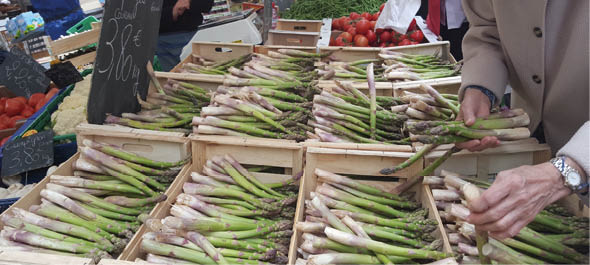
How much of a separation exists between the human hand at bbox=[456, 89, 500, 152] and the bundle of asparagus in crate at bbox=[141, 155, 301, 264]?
1.21 metres

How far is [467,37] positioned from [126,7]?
8.84 ft

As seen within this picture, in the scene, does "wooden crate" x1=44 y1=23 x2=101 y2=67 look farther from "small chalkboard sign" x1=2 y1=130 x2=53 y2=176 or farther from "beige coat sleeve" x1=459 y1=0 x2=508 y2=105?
"beige coat sleeve" x1=459 y1=0 x2=508 y2=105

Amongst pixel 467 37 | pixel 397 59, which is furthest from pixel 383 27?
pixel 467 37

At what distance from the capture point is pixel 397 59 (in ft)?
16.1

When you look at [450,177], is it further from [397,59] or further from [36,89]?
[36,89]

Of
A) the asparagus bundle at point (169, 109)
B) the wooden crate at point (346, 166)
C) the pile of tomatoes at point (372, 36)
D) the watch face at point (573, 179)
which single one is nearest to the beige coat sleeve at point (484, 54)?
the wooden crate at point (346, 166)

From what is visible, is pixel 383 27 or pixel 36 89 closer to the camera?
pixel 36 89

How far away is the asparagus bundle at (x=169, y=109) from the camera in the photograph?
3.70m

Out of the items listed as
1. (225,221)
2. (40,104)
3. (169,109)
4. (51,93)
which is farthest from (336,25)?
(225,221)

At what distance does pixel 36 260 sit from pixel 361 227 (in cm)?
Answer: 173

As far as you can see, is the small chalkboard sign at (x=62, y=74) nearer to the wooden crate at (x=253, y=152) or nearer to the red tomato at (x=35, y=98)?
the red tomato at (x=35, y=98)

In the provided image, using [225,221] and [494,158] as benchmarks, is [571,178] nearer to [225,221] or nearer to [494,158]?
[494,158]

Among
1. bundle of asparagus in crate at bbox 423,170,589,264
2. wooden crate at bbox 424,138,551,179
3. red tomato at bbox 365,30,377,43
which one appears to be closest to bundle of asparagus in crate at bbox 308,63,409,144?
wooden crate at bbox 424,138,551,179

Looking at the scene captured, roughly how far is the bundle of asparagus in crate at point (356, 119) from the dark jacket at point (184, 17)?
11.6 ft
